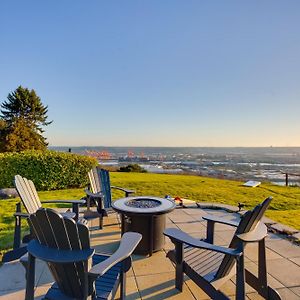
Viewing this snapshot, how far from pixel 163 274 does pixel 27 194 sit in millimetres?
1783

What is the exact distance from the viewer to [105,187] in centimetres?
436

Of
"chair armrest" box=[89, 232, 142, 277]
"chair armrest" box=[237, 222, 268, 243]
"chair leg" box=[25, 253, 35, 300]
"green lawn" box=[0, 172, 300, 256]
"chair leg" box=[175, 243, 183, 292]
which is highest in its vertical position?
"chair armrest" box=[237, 222, 268, 243]

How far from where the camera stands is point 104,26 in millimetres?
8242

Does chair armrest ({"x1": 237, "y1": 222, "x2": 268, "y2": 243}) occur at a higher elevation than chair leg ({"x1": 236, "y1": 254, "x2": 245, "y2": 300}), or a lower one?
higher

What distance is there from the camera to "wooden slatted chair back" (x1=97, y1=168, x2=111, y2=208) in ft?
13.8

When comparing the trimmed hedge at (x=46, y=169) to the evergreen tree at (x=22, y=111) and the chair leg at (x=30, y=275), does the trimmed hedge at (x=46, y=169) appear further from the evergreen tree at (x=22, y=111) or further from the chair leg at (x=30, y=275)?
the evergreen tree at (x=22, y=111)

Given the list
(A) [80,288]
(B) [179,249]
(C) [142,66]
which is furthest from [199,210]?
(C) [142,66]

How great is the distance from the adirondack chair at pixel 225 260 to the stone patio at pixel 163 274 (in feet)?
0.64

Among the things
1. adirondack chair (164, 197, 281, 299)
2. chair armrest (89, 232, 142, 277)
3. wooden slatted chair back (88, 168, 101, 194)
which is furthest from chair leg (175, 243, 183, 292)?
wooden slatted chair back (88, 168, 101, 194)

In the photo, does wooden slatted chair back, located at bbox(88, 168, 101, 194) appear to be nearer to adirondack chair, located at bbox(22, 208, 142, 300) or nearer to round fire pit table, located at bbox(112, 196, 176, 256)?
round fire pit table, located at bbox(112, 196, 176, 256)

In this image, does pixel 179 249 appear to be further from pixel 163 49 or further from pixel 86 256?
pixel 163 49

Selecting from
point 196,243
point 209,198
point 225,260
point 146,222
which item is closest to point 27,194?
point 146,222

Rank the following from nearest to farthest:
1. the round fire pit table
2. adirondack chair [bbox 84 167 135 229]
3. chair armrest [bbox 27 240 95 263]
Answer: chair armrest [bbox 27 240 95 263], the round fire pit table, adirondack chair [bbox 84 167 135 229]

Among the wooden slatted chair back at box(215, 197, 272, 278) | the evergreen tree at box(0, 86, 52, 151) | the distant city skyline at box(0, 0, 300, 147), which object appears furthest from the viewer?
the evergreen tree at box(0, 86, 52, 151)
